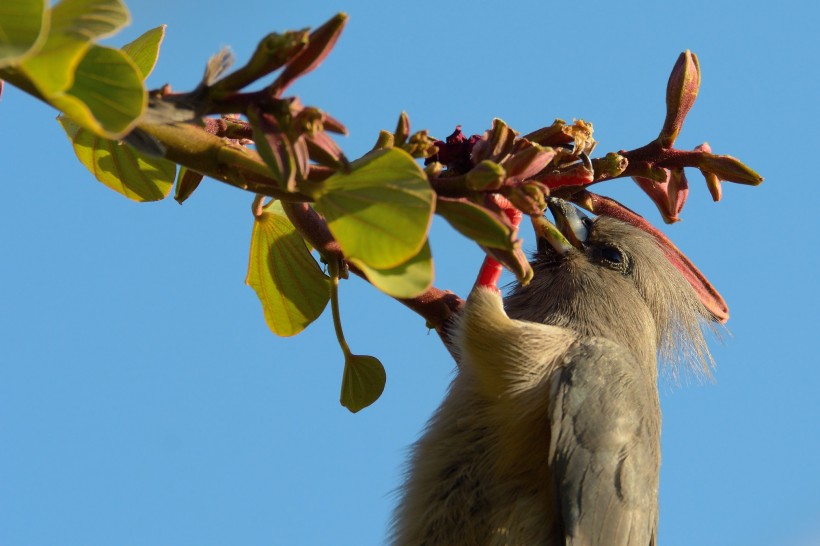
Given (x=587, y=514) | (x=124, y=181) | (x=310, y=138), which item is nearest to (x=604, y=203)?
→ (x=587, y=514)

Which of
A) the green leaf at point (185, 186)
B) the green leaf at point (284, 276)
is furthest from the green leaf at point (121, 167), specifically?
the green leaf at point (284, 276)

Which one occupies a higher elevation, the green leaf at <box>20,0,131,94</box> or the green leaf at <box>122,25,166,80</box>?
the green leaf at <box>122,25,166,80</box>

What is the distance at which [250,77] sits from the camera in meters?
1.61

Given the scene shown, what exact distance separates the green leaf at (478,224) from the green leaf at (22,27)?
734mm

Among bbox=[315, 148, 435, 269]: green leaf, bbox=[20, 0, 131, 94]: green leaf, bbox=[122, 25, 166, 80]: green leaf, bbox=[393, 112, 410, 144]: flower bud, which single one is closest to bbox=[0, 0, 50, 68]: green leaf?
bbox=[20, 0, 131, 94]: green leaf

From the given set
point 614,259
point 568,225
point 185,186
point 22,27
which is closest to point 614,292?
point 614,259

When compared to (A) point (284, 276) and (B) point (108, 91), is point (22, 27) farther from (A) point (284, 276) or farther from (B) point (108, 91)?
(A) point (284, 276)

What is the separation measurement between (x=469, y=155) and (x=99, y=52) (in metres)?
1.05

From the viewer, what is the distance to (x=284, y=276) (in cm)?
279

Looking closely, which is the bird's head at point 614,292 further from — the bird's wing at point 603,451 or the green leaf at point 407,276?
the green leaf at point 407,276

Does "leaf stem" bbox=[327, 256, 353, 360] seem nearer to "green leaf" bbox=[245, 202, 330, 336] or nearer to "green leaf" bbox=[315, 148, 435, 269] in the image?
"green leaf" bbox=[245, 202, 330, 336]

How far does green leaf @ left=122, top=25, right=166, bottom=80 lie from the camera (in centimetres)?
243

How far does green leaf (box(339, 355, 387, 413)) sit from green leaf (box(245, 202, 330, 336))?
18cm

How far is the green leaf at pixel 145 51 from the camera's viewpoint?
243cm
